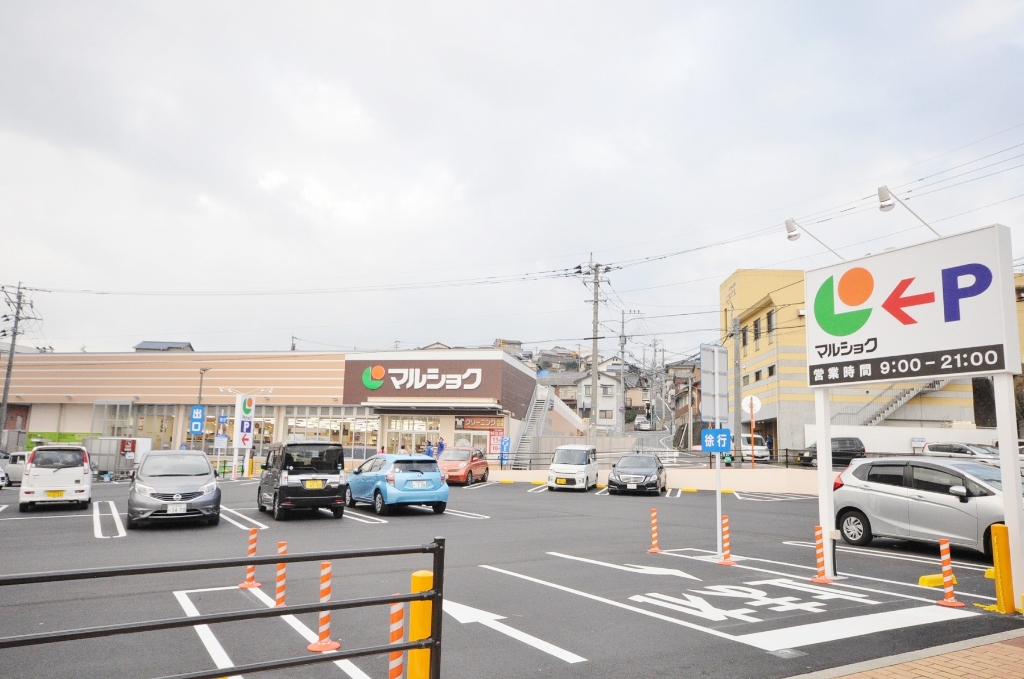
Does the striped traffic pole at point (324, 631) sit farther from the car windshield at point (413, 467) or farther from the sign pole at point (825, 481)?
the car windshield at point (413, 467)

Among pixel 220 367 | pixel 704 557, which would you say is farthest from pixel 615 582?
pixel 220 367

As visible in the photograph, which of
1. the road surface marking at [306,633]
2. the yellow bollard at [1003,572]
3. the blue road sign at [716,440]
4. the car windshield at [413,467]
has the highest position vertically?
the blue road sign at [716,440]

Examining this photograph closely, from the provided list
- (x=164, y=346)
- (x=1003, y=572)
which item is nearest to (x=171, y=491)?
(x=1003, y=572)

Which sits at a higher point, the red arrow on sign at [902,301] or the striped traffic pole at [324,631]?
the red arrow on sign at [902,301]

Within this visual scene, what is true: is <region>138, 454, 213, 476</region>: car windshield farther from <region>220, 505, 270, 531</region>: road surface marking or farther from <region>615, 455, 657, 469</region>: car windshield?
<region>615, 455, 657, 469</region>: car windshield

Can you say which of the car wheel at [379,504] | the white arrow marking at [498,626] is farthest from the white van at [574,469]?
the white arrow marking at [498,626]

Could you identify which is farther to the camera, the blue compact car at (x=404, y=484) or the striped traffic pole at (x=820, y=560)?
the blue compact car at (x=404, y=484)

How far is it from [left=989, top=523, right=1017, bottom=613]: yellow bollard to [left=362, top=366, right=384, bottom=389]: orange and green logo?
35145mm

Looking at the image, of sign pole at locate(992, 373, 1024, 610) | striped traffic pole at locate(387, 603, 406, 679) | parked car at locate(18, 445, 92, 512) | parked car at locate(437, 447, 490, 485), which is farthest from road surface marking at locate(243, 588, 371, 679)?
parked car at locate(437, 447, 490, 485)

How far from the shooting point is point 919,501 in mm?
11906

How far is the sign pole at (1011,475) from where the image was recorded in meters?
7.79

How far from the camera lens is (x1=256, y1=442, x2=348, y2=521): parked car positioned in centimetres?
1648

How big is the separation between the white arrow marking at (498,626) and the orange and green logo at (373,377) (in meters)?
33.0

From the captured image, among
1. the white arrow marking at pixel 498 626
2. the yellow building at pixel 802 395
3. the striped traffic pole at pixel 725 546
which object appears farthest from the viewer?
the yellow building at pixel 802 395
